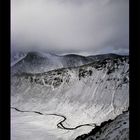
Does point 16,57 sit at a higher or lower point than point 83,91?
higher

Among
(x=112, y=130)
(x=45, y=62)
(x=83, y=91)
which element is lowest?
(x=112, y=130)

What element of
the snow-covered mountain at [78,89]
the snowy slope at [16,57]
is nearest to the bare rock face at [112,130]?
the snow-covered mountain at [78,89]

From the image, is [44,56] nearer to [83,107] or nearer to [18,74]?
[18,74]

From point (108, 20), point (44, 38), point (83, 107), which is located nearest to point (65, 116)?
point (83, 107)

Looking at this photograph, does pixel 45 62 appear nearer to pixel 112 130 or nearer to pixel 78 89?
pixel 78 89

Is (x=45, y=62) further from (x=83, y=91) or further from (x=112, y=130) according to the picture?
(x=112, y=130)

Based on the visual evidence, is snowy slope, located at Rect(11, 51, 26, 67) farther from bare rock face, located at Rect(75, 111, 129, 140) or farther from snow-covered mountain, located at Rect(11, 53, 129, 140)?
bare rock face, located at Rect(75, 111, 129, 140)

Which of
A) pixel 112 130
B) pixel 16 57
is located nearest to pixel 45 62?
pixel 16 57
